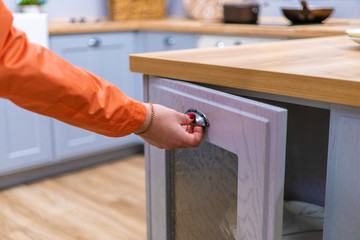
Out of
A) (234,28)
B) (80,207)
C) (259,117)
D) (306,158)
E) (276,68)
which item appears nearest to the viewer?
(259,117)

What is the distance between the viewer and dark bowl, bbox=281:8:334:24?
2.17 metres

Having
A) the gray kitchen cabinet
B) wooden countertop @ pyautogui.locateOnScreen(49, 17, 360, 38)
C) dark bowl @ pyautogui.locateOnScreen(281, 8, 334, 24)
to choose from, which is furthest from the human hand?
dark bowl @ pyautogui.locateOnScreen(281, 8, 334, 24)

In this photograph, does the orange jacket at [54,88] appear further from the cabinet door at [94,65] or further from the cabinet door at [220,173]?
the cabinet door at [94,65]

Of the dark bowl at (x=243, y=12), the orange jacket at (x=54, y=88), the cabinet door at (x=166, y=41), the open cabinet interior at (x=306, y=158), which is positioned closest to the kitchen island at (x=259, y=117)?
the orange jacket at (x=54, y=88)

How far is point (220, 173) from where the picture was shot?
0.89 metres

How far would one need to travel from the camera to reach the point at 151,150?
3.51 feet

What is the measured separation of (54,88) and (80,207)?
1494 mm

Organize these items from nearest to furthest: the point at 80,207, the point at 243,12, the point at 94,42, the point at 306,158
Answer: the point at 306,158, the point at 80,207, the point at 243,12, the point at 94,42

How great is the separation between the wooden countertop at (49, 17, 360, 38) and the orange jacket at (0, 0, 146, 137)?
Answer: 1.34 m

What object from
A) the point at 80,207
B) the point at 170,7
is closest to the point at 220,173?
the point at 80,207

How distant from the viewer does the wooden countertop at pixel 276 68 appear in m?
0.73

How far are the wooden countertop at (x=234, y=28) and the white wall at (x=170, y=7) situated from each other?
0.14 meters

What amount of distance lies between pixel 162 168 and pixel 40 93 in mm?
410

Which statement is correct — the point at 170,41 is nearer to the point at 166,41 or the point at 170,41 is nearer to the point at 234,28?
the point at 166,41
